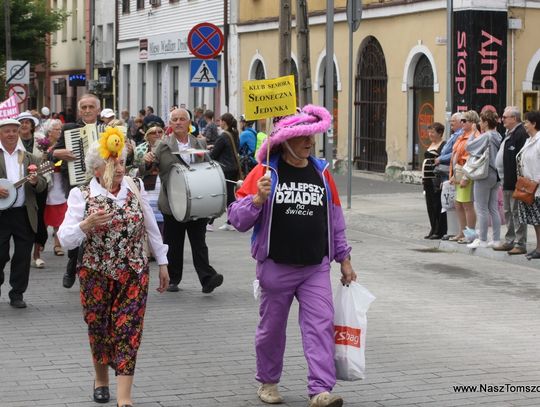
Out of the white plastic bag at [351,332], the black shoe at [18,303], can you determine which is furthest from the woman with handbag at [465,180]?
the white plastic bag at [351,332]

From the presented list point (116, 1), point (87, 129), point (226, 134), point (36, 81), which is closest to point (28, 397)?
point (87, 129)

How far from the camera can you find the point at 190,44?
2309 centimetres

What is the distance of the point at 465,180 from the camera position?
16.4m

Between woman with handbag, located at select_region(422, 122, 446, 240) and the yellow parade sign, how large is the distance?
986cm

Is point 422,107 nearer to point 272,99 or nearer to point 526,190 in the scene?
point 526,190

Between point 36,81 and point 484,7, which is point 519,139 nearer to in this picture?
point 484,7

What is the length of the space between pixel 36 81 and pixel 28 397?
6033cm

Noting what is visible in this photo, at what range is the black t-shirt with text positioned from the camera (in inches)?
295

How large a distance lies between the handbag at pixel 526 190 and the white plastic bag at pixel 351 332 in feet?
24.7

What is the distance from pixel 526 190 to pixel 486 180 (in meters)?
1.41

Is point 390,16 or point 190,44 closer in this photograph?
point 190,44

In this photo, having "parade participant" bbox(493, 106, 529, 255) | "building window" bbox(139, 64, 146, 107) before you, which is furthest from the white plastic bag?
"building window" bbox(139, 64, 146, 107)

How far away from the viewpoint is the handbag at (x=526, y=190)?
48.1 feet

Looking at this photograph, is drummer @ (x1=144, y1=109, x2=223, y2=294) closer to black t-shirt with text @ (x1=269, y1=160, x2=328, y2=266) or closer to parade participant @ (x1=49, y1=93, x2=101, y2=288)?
parade participant @ (x1=49, y1=93, x2=101, y2=288)
